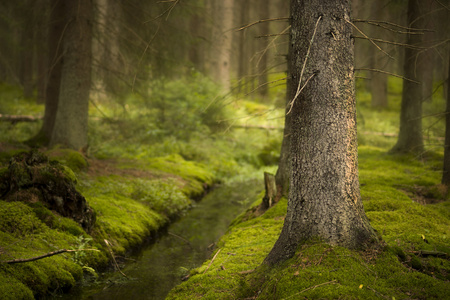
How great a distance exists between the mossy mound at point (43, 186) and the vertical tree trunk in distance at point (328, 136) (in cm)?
361

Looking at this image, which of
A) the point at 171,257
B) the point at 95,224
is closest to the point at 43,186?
the point at 95,224

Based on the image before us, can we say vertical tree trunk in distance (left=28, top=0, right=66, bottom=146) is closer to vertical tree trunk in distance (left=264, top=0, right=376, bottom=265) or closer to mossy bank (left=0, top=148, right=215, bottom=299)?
mossy bank (left=0, top=148, right=215, bottom=299)

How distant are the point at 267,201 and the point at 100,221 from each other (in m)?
2.92

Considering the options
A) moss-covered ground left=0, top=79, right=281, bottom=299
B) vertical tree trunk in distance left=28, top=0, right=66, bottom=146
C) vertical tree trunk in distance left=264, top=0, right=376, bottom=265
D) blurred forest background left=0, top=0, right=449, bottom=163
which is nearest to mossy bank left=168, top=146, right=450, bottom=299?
vertical tree trunk in distance left=264, top=0, right=376, bottom=265

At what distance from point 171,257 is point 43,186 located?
235 cm

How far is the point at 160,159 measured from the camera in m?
12.1

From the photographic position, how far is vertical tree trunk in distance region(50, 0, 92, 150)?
9.17m

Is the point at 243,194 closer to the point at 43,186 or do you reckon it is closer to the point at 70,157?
the point at 70,157

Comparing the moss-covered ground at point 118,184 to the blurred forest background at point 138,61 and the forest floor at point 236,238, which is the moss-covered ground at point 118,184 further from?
the blurred forest background at point 138,61

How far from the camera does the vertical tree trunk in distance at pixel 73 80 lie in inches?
361

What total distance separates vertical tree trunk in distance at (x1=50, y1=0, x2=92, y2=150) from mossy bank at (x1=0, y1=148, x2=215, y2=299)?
778 mm

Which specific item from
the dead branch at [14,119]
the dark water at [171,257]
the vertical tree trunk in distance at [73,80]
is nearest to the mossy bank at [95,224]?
the dark water at [171,257]

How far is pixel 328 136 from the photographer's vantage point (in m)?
Result: 3.47

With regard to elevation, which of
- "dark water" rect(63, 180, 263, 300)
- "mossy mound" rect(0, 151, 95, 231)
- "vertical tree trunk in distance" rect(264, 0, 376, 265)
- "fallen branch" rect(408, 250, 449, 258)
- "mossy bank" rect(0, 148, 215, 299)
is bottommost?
"dark water" rect(63, 180, 263, 300)
